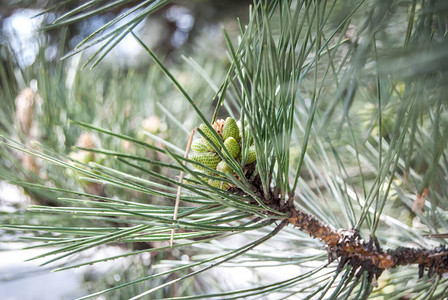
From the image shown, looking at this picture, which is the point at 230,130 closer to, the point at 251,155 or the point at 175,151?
the point at 251,155

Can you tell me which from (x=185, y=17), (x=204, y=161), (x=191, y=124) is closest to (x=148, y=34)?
(x=185, y=17)

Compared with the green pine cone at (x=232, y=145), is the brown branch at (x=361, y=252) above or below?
below

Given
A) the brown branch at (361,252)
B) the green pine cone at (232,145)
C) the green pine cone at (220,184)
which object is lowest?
the brown branch at (361,252)

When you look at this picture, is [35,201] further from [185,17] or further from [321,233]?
[185,17]

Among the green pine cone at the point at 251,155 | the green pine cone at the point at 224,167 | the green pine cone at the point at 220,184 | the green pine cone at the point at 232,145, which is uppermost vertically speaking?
the green pine cone at the point at 232,145

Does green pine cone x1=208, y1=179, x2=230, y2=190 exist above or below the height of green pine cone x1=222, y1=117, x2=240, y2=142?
below

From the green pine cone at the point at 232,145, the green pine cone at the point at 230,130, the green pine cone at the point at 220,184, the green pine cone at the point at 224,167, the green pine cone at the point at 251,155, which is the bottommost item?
the green pine cone at the point at 220,184

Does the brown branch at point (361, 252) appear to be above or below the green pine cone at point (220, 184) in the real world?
below

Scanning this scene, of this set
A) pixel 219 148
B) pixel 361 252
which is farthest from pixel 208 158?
pixel 361 252
